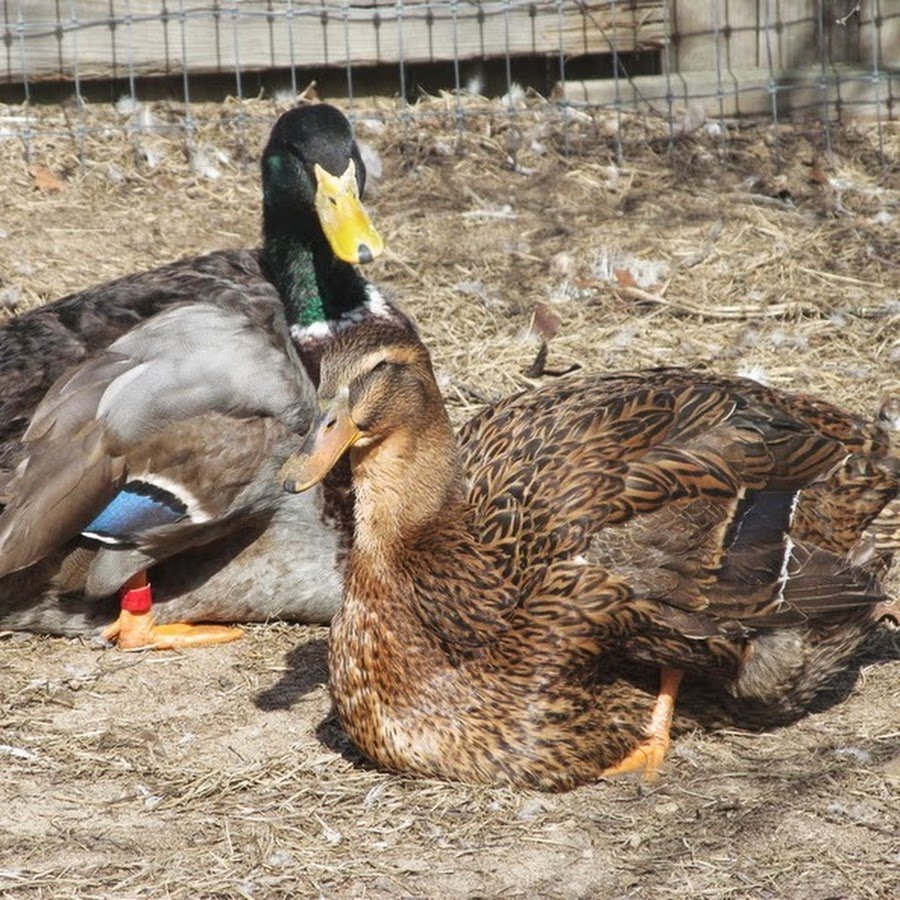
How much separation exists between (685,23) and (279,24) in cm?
197

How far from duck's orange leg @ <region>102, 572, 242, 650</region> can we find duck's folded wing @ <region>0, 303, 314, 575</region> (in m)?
0.25

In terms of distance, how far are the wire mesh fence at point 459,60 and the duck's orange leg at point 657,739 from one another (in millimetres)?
4788

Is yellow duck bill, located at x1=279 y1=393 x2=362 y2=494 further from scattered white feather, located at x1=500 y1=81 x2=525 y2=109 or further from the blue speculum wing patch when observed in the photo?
scattered white feather, located at x1=500 y1=81 x2=525 y2=109

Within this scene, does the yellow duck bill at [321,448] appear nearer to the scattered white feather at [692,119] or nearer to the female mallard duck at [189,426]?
the female mallard duck at [189,426]

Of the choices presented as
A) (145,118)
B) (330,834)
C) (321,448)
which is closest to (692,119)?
(145,118)

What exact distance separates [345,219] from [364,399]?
4.22 ft

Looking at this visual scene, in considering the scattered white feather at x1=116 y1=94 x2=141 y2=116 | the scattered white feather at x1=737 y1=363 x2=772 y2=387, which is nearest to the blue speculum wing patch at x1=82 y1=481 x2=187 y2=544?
the scattered white feather at x1=737 y1=363 x2=772 y2=387

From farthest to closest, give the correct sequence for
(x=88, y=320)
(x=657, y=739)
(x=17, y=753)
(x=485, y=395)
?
(x=485, y=395) → (x=88, y=320) → (x=17, y=753) → (x=657, y=739)

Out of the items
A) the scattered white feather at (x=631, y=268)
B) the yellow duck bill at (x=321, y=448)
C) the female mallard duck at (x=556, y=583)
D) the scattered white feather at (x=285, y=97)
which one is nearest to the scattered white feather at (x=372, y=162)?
the scattered white feather at (x=285, y=97)

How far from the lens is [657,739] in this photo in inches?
167

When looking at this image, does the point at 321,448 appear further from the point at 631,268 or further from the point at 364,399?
the point at 631,268

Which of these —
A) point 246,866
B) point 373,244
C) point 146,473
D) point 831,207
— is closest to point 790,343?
point 831,207

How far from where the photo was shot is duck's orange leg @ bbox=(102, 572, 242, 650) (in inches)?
207

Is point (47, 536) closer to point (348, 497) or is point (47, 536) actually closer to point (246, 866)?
point (348, 497)
